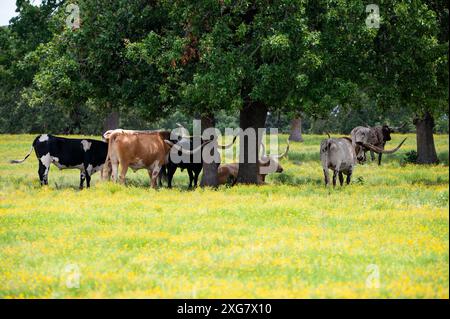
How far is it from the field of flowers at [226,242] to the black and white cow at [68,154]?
1699mm

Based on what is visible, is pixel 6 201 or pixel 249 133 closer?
pixel 6 201

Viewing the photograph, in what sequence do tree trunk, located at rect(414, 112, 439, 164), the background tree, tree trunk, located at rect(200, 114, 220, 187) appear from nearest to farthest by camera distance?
the background tree < tree trunk, located at rect(200, 114, 220, 187) < tree trunk, located at rect(414, 112, 439, 164)

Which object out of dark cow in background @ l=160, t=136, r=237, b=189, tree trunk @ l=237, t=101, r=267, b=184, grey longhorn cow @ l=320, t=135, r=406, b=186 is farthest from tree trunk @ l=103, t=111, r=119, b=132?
grey longhorn cow @ l=320, t=135, r=406, b=186

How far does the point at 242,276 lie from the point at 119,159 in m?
12.8

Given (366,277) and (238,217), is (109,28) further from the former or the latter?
(366,277)

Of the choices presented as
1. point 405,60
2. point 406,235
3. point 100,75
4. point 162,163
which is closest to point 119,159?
point 162,163

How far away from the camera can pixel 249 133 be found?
2323 cm

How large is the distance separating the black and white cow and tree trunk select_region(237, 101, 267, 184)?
4.67m

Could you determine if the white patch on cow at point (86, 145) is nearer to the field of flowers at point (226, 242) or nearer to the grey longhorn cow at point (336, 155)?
the field of flowers at point (226, 242)

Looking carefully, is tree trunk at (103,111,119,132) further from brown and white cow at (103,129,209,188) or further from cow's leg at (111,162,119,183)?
cow's leg at (111,162,119,183)

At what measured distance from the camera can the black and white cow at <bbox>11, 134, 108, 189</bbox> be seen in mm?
22484

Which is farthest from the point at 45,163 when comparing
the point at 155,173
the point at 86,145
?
the point at 155,173
